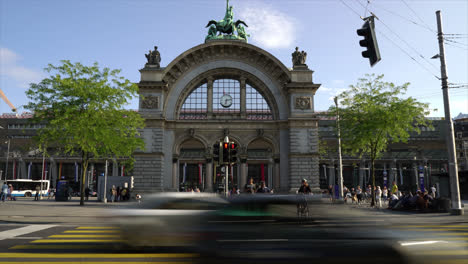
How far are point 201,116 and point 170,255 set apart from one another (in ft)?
107

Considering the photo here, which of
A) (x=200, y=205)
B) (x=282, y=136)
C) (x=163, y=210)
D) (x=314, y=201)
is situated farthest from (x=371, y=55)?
(x=282, y=136)

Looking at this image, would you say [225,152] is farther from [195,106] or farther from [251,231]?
[195,106]

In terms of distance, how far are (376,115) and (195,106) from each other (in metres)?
20.7

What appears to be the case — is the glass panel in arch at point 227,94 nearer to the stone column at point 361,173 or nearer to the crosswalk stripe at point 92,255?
the crosswalk stripe at point 92,255

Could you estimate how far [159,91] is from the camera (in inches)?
1547

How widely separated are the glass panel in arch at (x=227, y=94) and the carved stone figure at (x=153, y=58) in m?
7.24

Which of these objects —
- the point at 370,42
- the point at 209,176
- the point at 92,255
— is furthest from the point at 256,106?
the point at 92,255

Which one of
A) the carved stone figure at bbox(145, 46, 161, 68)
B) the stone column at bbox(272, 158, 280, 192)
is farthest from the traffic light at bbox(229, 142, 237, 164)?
the carved stone figure at bbox(145, 46, 161, 68)

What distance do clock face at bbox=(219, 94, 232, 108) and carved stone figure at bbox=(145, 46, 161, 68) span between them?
8548mm

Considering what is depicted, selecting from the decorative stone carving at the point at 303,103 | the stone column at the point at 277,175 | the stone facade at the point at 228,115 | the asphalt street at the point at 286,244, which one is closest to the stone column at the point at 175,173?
the stone facade at the point at 228,115

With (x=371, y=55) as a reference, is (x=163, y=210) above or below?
below

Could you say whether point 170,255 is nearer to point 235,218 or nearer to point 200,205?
point 200,205

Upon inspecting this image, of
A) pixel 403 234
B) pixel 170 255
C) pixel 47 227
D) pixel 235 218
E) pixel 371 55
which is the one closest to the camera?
pixel 403 234

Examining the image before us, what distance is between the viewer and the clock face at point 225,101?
40781 mm
